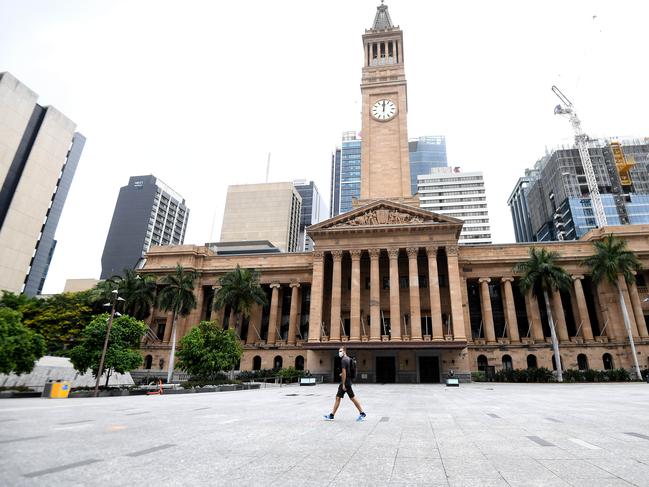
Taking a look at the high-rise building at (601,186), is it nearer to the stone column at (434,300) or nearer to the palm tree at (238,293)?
the stone column at (434,300)

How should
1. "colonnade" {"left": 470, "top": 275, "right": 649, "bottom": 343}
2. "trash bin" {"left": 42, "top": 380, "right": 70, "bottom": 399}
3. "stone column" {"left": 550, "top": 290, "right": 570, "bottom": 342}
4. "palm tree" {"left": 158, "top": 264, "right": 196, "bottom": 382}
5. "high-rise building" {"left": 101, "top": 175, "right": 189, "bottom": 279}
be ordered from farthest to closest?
"high-rise building" {"left": 101, "top": 175, "right": 189, "bottom": 279}, "palm tree" {"left": 158, "top": 264, "right": 196, "bottom": 382}, "stone column" {"left": 550, "top": 290, "right": 570, "bottom": 342}, "colonnade" {"left": 470, "top": 275, "right": 649, "bottom": 343}, "trash bin" {"left": 42, "top": 380, "right": 70, "bottom": 399}

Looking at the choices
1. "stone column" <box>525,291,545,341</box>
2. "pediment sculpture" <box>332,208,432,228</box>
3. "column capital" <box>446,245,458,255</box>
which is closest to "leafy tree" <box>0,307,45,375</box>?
"pediment sculpture" <box>332,208,432,228</box>

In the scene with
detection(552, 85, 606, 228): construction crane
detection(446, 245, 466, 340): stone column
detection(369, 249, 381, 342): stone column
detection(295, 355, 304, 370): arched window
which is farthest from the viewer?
detection(552, 85, 606, 228): construction crane

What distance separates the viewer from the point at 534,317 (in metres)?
50.3

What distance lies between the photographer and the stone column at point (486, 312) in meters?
50.2

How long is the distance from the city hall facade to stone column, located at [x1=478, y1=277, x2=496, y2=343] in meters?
0.14

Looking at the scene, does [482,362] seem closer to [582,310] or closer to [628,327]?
[582,310]

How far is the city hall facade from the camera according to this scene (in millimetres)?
46844

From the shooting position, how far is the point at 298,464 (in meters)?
6.23

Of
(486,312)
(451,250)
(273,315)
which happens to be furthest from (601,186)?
(273,315)

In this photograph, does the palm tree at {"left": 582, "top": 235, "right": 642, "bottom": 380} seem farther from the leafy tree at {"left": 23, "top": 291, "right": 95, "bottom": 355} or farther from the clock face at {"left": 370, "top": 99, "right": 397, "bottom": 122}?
the leafy tree at {"left": 23, "top": 291, "right": 95, "bottom": 355}

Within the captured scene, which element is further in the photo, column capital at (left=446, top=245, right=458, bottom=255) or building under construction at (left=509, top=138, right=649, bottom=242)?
building under construction at (left=509, top=138, right=649, bottom=242)

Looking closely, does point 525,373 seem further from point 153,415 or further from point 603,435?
point 153,415

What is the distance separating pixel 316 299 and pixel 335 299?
269cm
